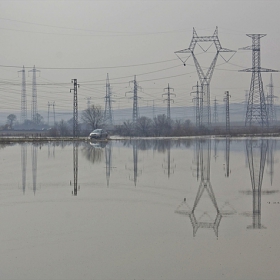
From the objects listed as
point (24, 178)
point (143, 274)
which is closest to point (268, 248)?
point (143, 274)

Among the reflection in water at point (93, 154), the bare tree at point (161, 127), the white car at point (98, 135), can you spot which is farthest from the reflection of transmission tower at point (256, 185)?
the bare tree at point (161, 127)

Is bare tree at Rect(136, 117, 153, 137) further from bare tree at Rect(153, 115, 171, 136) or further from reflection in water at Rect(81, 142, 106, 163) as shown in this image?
reflection in water at Rect(81, 142, 106, 163)

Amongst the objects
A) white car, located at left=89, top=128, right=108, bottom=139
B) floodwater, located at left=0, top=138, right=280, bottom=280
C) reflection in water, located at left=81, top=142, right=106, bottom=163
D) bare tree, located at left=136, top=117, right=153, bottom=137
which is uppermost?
bare tree, located at left=136, top=117, right=153, bottom=137

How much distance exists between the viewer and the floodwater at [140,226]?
7.93m

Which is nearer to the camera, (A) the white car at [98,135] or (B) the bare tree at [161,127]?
(A) the white car at [98,135]

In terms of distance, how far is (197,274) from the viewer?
7625 mm

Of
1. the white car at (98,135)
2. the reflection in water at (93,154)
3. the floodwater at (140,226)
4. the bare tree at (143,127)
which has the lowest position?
the floodwater at (140,226)

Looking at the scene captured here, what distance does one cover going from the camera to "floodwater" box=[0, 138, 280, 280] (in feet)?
26.0

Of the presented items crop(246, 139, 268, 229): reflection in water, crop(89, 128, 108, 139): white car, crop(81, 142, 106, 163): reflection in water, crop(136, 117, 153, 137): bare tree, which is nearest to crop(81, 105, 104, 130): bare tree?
crop(136, 117, 153, 137): bare tree

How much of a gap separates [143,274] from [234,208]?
230 inches

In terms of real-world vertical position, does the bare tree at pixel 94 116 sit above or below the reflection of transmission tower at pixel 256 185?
above

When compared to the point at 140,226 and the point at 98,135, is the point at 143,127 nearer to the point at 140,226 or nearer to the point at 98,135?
the point at 98,135

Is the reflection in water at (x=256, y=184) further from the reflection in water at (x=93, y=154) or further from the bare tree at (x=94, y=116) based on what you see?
the bare tree at (x=94, y=116)

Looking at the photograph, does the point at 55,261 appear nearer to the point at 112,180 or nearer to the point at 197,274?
the point at 197,274
